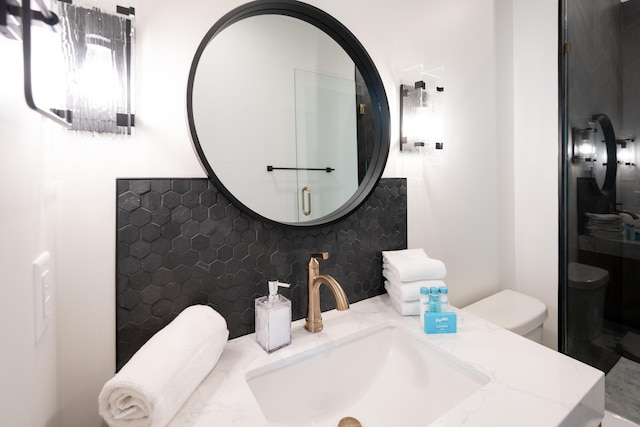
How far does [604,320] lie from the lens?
1.51 m

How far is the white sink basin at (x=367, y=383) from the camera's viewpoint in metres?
0.78

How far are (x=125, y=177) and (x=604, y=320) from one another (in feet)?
6.91

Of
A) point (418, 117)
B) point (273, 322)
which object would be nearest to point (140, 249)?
point (273, 322)

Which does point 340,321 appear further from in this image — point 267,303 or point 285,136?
point 285,136

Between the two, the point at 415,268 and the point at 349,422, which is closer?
the point at 349,422

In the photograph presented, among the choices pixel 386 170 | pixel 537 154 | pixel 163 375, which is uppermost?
pixel 537 154

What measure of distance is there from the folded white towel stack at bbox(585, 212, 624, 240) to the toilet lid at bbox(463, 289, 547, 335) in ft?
1.44

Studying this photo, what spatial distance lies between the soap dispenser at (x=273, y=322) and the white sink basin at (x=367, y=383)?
55 mm

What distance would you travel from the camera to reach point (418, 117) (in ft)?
4.00

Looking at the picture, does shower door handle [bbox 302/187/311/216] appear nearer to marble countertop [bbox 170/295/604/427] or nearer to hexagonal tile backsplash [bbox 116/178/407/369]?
hexagonal tile backsplash [bbox 116/178/407/369]

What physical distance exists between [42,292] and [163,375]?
266 mm

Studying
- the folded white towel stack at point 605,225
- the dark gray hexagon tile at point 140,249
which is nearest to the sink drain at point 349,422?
the dark gray hexagon tile at point 140,249

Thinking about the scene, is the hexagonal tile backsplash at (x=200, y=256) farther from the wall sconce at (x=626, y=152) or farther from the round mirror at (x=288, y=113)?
the wall sconce at (x=626, y=152)

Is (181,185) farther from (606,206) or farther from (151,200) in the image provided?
(606,206)
